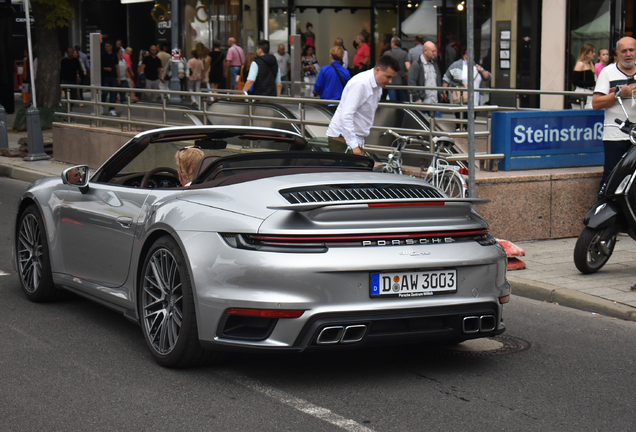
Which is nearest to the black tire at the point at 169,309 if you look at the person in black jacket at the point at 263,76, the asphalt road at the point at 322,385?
the asphalt road at the point at 322,385

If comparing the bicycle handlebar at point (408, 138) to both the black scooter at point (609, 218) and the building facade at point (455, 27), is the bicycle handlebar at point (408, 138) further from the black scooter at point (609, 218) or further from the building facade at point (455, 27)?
the building facade at point (455, 27)

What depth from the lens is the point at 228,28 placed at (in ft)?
114

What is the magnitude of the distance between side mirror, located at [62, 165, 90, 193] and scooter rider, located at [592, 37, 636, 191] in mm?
5339

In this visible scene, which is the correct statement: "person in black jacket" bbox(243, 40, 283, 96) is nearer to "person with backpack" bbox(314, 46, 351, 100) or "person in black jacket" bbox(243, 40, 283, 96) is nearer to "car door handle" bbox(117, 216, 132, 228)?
"person with backpack" bbox(314, 46, 351, 100)

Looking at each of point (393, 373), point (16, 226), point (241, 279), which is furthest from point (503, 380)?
point (16, 226)

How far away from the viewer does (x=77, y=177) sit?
6281 mm

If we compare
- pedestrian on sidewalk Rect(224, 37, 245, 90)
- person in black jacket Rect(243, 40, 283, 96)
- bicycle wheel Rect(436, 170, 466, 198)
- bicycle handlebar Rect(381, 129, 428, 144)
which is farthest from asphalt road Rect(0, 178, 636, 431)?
pedestrian on sidewalk Rect(224, 37, 245, 90)

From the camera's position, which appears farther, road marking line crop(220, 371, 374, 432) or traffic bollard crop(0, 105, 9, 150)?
traffic bollard crop(0, 105, 9, 150)

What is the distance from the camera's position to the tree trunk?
2320 cm

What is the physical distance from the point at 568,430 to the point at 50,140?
17.6 meters

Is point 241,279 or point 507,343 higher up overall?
point 241,279

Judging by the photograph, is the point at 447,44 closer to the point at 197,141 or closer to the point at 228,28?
the point at 228,28

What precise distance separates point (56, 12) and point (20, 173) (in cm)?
722

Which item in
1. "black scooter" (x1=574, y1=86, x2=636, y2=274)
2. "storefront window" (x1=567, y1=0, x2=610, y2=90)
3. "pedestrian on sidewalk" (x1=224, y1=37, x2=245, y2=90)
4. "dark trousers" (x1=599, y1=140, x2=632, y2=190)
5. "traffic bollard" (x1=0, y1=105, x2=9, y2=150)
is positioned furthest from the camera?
"pedestrian on sidewalk" (x1=224, y1=37, x2=245, y2=90)
